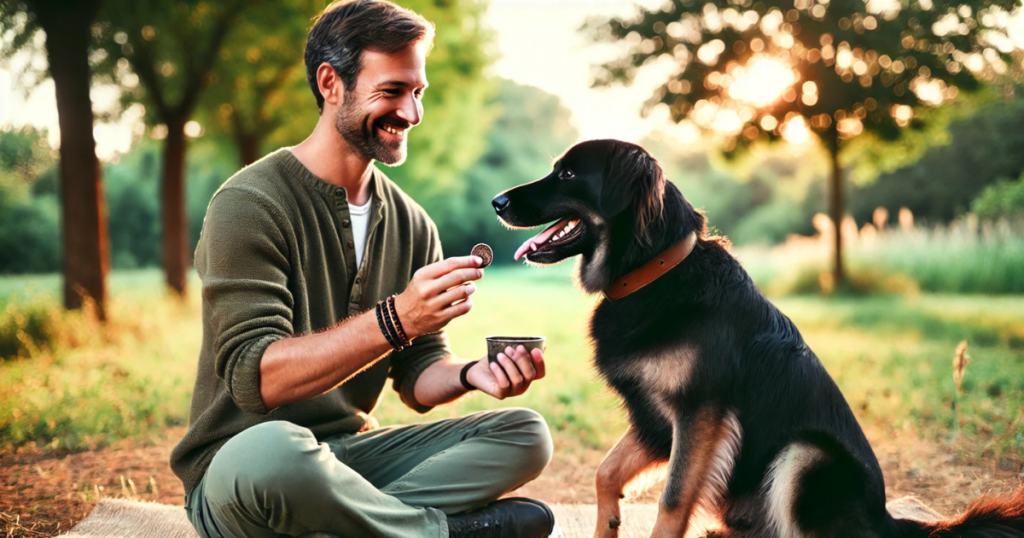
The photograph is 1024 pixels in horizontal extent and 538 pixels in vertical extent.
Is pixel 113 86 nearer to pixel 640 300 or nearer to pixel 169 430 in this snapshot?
pixel 169 430

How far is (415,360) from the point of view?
117 inches

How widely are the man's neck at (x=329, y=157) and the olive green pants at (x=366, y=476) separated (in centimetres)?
98

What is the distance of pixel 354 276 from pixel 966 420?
4.26m

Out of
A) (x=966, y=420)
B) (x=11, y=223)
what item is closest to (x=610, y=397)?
(x=966, y=420)

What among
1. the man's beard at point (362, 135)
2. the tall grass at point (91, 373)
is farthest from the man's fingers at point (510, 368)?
the tall grass at point (91, 373)

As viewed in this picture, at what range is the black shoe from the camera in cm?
243

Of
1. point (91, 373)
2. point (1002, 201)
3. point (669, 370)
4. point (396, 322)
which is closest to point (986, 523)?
point (669, 370)

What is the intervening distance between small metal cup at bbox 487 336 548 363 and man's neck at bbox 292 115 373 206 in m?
0.84

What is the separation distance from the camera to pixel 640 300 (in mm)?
2572

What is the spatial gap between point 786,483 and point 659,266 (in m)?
0.84

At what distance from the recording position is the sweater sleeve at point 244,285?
7.13ft

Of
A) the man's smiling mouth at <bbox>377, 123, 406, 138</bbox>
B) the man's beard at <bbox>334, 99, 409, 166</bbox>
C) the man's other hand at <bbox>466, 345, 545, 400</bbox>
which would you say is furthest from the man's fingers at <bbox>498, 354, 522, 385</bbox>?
the man's smiling mouth at <bbox>377, 123, 406, 138</bbox>

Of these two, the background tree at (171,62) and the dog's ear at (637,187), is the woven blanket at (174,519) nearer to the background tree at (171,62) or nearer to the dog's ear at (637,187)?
the dog's ear at (637,187)

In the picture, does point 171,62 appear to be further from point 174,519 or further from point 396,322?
point 396,322
